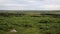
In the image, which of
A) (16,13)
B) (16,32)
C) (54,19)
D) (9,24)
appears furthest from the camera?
(16,13)

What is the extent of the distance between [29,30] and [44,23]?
1.20 meters

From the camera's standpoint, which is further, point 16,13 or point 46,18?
point 16,13

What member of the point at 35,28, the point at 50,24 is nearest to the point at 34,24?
the point at 35,28

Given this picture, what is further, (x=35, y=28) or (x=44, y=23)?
(x=44, y=23)

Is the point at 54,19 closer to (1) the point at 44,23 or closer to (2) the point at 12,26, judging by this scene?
(1) the point at 44,23

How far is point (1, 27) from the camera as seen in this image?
8.31 metres

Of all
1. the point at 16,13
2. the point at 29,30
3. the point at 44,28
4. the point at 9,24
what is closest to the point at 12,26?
the point at 9,24

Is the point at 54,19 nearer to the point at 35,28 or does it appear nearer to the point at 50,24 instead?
the point at 50,24

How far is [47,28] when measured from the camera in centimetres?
819

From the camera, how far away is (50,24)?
28.0 feet

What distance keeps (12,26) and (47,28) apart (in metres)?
1.92

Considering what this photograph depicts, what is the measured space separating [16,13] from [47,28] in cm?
325

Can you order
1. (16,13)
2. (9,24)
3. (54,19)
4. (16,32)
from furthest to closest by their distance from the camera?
(16,13)
(54,19)
(9,24)
(16,32)

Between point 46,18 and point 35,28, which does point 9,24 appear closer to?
point 35,28
